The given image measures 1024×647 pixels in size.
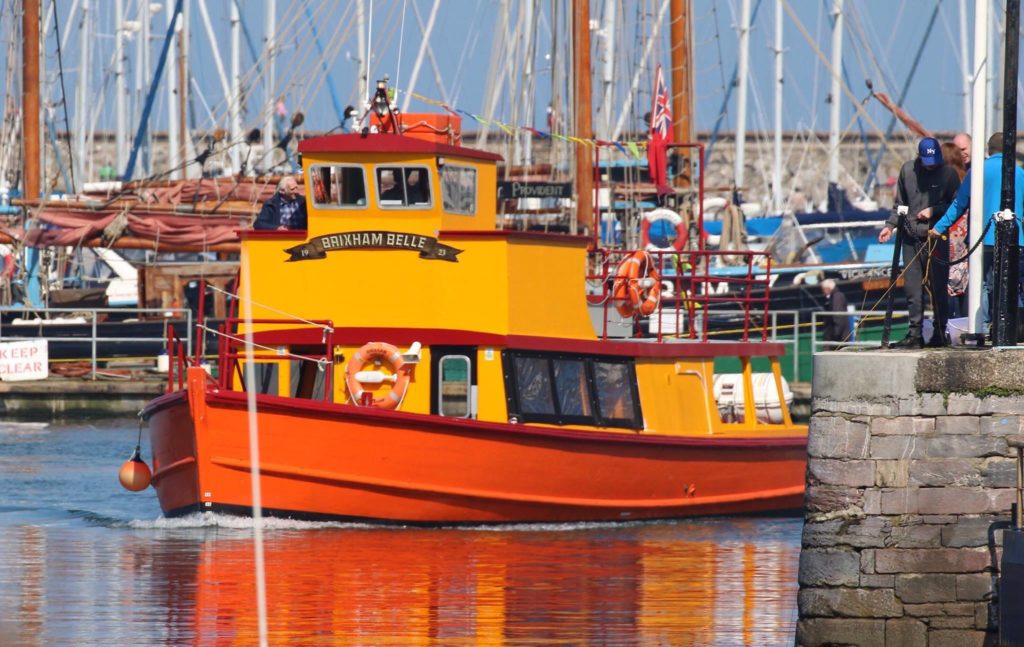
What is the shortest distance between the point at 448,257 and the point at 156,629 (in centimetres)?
665

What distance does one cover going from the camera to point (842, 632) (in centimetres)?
1074

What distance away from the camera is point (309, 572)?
48.0ft

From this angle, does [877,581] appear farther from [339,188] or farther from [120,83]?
[120,83]

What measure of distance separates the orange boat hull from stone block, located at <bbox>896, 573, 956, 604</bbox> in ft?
22.4

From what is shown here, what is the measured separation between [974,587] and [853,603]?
2.28ft

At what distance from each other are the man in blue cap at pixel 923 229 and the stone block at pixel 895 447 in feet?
3.57

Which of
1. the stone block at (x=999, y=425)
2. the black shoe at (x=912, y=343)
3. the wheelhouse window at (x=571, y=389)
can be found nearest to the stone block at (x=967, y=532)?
the stone block at (x=999, y=425)

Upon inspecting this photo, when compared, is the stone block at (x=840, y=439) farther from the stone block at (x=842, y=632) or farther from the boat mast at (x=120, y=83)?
the boat mast at (x=120, y=83)

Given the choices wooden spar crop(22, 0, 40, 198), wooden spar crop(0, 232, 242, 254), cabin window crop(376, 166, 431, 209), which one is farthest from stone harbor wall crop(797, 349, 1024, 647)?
wooden spar crop(22, 0, 40, 198)

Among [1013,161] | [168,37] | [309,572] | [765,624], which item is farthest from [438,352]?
[168,37]

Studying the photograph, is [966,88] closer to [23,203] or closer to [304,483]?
[23,203]

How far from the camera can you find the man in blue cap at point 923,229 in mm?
11914

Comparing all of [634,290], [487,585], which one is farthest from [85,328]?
[487,585]

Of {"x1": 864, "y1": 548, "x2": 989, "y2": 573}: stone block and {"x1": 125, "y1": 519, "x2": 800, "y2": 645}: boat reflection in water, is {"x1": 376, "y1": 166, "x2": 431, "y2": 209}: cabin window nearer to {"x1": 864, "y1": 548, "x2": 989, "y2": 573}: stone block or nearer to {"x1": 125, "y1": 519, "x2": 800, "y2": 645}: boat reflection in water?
{"x1": 125, "y1": 519, "x2": 800, "y2": 645}: boat reflection in water
